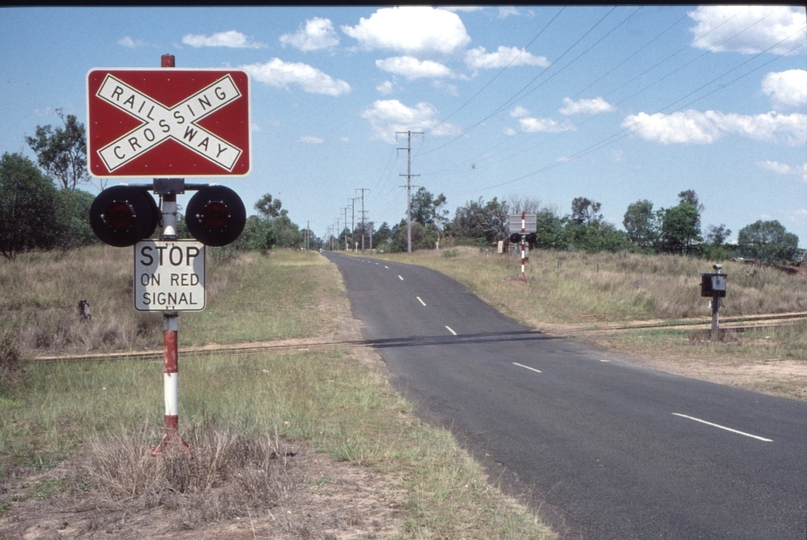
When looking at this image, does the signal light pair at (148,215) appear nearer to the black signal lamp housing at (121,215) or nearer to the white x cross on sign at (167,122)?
the black signal lamp housing at (121,215)

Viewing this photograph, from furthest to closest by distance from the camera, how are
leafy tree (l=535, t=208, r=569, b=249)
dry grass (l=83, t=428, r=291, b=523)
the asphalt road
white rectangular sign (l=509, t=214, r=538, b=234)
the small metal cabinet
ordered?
leafy tree (l=535, t=208, r=569, b=249) → white rectangular sign (l=509, t=214, r=538, b=234) → the small metal cabinet → the asphalt road → dry grass (l=83, t=428, r=291, b=523)

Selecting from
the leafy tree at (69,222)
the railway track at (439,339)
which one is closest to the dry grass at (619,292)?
the railway track at (439,339)

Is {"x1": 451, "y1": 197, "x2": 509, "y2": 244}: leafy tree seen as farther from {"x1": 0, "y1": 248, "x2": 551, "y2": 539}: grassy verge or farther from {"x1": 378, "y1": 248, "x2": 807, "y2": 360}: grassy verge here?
{"x1": 0, "y1": 248, "x2": 551, "y2": 539}: grassy verge

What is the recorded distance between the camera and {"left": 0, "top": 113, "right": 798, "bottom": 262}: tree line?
33062 mm

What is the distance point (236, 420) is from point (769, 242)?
169 feet

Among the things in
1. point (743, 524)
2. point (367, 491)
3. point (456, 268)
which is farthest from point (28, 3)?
point (456, 268)

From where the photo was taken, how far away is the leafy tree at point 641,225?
65.9 m

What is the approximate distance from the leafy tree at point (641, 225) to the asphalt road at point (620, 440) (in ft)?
166

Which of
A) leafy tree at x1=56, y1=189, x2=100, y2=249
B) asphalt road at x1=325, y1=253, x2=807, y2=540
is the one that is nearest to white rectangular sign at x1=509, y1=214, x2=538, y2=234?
asphalt road at x1=325, y1=253, x2=807, y2=540

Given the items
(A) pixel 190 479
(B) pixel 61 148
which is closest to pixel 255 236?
(B) pixel 61 148

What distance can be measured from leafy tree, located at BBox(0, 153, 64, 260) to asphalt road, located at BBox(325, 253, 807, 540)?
2225 centimetres

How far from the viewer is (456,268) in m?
46.3

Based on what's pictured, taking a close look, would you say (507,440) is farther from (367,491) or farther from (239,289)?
(239,289)

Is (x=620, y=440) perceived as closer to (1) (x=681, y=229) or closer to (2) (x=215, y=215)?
(2) (x=215, y=215)
